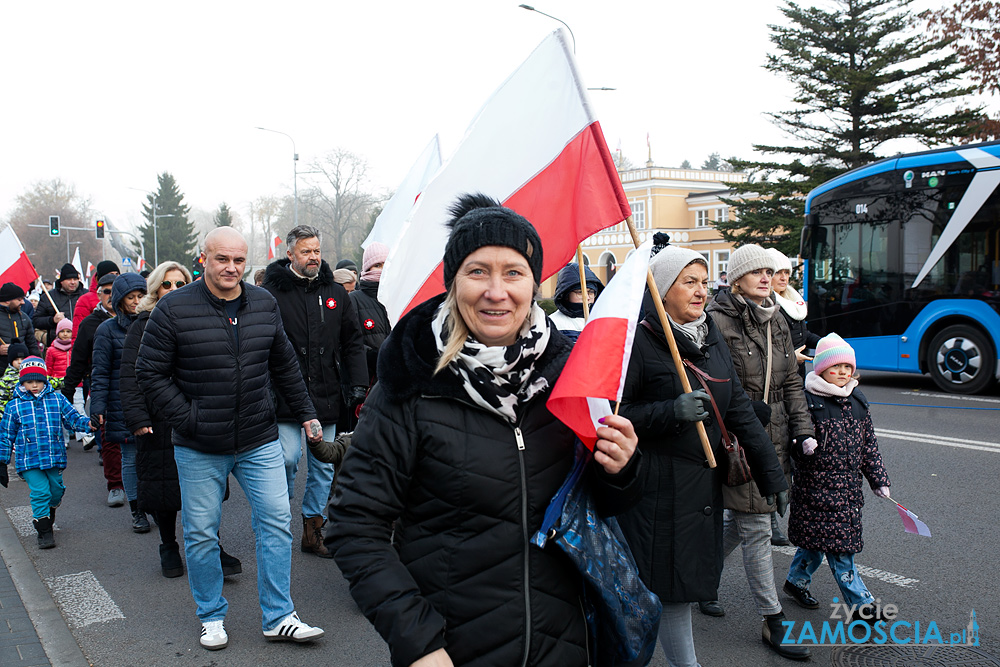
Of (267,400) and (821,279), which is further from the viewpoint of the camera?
(821,279)

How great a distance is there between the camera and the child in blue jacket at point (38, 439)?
6223 mm

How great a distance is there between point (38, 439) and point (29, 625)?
2138 mm

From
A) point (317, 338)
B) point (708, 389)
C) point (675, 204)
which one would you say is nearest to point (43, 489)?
point (317, 338)

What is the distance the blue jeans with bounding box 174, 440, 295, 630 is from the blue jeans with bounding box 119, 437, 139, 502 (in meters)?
2.69

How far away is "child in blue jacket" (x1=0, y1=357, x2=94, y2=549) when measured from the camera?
6.22 meters

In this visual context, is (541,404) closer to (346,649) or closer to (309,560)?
(346,649)

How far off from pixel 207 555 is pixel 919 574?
167 inches

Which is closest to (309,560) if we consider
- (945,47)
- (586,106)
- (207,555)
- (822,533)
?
(207,555)

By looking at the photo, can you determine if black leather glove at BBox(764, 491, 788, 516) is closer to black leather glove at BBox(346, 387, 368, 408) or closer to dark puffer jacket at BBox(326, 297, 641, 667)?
dark puffer jacket at BBox(326, 297, 641, 667)

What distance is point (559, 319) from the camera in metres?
6.48

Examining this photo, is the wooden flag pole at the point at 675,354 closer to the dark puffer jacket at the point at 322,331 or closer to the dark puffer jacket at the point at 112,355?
the dark puffer jacket at the point at 322,331

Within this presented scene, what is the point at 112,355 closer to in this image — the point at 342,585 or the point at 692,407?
the point at 342,585

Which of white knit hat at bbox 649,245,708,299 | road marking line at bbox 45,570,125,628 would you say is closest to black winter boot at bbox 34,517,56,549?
road marking line at bbox 45,570,125,628

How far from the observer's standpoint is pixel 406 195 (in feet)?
27.2
